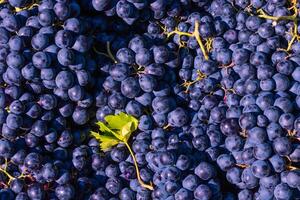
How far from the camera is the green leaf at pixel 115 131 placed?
1.64 m

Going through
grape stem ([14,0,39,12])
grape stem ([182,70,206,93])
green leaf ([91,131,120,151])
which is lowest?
green leaf ([91,131,120,151])

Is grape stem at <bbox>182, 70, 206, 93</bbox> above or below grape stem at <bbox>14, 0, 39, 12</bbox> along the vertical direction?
below

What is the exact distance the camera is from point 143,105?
1.68 m

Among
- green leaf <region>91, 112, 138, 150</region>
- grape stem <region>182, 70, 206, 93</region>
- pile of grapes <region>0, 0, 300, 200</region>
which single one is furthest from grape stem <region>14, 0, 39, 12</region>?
grape stem <region>182, 70, 206, 93</region>

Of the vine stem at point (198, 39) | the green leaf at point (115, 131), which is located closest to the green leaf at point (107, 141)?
the green leaf at point (115, 131)

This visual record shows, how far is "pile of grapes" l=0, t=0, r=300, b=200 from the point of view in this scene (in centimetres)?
155

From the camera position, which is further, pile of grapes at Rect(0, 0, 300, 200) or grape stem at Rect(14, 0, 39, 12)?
grape stem at Rect(14, 0, 39, 12)

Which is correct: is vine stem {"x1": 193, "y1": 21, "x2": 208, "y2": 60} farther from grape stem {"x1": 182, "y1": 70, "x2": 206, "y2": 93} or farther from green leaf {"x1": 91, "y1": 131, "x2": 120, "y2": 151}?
green leaf {"x1": 91, "y1": 131, "x2": 120, "y2": 151}

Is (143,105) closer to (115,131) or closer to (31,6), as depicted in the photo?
(115,131)

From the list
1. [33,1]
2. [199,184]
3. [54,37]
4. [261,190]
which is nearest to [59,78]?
[54,37]

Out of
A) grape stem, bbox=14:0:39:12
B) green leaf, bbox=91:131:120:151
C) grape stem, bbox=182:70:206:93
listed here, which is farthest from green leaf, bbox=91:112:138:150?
grape stem, bbox=14:0:39:12

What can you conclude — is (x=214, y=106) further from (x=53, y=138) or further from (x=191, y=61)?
(x=53, y=138)

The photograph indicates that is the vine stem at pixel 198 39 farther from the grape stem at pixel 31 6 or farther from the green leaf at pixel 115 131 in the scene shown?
the grape stem at pixel 31 6

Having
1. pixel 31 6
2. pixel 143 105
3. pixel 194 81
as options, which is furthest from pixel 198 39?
pixel 31 6
